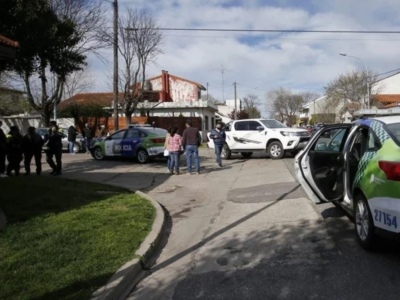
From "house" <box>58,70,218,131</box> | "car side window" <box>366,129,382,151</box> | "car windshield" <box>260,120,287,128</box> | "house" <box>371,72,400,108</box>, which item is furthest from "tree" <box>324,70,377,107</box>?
"car side window" <box>366,129,382,151</box>

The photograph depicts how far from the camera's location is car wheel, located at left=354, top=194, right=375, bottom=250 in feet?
17.6

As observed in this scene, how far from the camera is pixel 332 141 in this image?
7.67 m

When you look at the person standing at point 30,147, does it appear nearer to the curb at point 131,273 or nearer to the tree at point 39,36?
the tree at point 39,36

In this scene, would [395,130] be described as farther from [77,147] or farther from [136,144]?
[77,147]

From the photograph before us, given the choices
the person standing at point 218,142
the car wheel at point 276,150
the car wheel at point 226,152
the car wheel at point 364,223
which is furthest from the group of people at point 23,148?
the car wheel at point 364,223

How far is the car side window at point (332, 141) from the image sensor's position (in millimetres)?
7340

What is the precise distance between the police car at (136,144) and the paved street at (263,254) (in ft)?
24.6

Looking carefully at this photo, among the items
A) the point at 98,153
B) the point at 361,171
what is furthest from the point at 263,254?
the point at 98,153

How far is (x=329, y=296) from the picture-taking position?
170 inches

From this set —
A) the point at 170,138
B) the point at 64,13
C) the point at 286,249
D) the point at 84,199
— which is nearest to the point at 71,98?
the point at 64,13

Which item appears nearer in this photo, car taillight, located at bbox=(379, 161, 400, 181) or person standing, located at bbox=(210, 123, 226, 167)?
car taillight, located at bbox=(379, 161, 400, 181)

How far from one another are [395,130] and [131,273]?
11.4ft

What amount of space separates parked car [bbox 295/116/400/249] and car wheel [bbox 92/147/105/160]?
13661mm

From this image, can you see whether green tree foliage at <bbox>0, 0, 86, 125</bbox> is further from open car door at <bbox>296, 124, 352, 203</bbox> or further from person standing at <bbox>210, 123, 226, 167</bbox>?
open car door at <bbox>296, 124, 352, 203</bbox>
